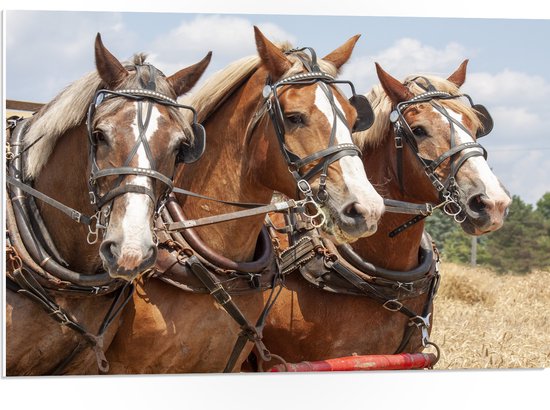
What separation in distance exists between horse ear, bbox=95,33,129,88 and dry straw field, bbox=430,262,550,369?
2.52 meters

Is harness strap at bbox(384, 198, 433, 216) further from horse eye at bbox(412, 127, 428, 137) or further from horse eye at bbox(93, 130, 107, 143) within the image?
horse eye at bbox(93, 130, 107, 143)

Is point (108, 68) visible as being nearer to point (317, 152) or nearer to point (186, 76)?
point (186, 76)

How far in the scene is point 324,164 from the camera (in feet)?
9.18

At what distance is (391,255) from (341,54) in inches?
40.4

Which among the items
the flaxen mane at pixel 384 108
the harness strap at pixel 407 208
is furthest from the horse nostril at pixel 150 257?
the flaxen mane at pixel 384 108

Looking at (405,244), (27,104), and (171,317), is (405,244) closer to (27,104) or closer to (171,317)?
(171,317)

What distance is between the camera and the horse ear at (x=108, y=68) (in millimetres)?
2629

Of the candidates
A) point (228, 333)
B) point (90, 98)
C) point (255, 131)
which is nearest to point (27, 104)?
point (90, 98)

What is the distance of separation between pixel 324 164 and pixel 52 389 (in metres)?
1.37

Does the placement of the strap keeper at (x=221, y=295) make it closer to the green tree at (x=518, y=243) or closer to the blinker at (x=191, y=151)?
the blinker at (x=191, y=151)

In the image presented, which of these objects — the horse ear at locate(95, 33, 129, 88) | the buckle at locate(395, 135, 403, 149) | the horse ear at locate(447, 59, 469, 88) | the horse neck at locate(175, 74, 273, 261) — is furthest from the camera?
the horse ear at locate(447, 59, 469, 88)

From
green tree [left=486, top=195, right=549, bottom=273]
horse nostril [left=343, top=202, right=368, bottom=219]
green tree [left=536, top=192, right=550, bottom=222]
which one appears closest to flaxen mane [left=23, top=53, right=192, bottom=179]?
horse nostril [left=343, top=202, right=368, bottom=219]

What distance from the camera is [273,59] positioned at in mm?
3021

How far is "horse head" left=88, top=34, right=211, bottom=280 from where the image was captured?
7.85 feet
